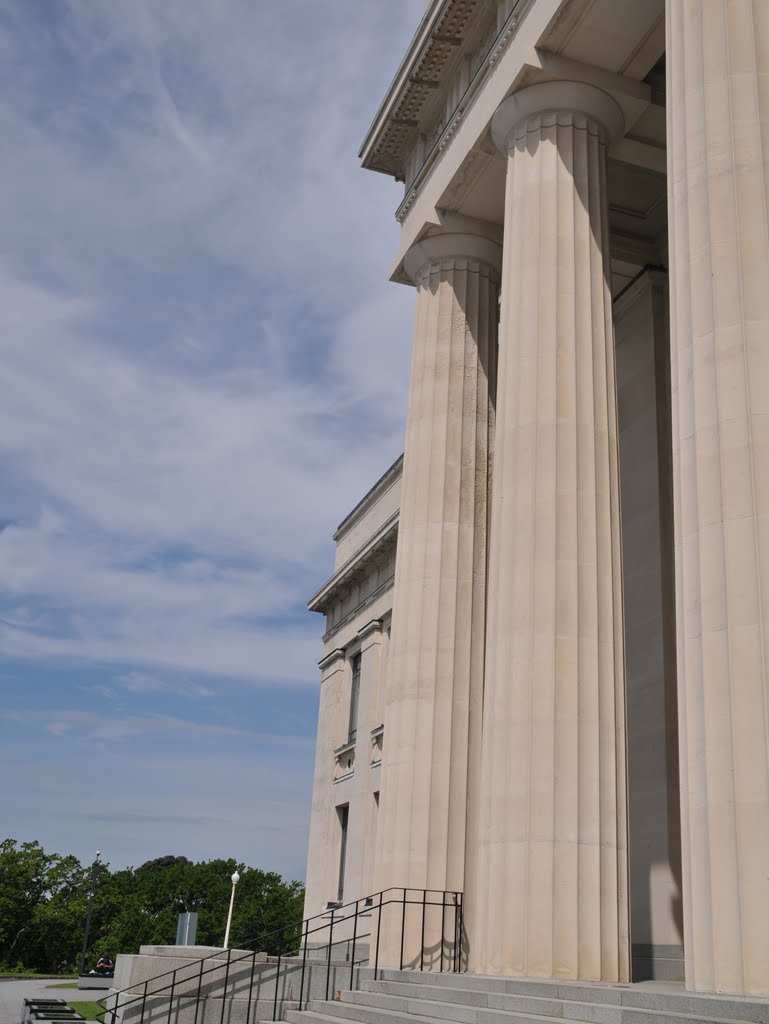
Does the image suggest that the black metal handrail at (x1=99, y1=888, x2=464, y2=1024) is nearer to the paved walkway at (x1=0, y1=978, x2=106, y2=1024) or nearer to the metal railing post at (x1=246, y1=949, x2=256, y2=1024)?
the metal railing post at (x1=246, y1=949, x2=256, y2=1024)

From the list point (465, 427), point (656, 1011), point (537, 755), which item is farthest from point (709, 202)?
point (465, 427)

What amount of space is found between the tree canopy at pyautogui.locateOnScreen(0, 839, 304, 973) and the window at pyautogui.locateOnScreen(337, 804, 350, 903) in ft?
88.5

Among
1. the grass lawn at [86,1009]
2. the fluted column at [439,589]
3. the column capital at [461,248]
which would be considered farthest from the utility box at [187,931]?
the column capital at [461,248]

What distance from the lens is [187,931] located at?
23688 millimetres

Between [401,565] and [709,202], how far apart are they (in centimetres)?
1046

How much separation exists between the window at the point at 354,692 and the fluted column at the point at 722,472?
73.7 ft

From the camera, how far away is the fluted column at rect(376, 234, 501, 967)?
17.8 meters

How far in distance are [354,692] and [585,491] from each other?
19290 mm

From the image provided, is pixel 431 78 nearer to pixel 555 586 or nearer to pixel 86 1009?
pixel 555 586

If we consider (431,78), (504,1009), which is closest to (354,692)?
(431,78)

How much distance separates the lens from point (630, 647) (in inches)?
758

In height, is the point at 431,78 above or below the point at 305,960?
above

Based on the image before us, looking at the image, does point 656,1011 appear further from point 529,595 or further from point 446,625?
point 446,625

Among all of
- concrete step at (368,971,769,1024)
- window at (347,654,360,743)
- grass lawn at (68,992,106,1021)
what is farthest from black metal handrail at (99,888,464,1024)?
window at (347,654,360,743)
